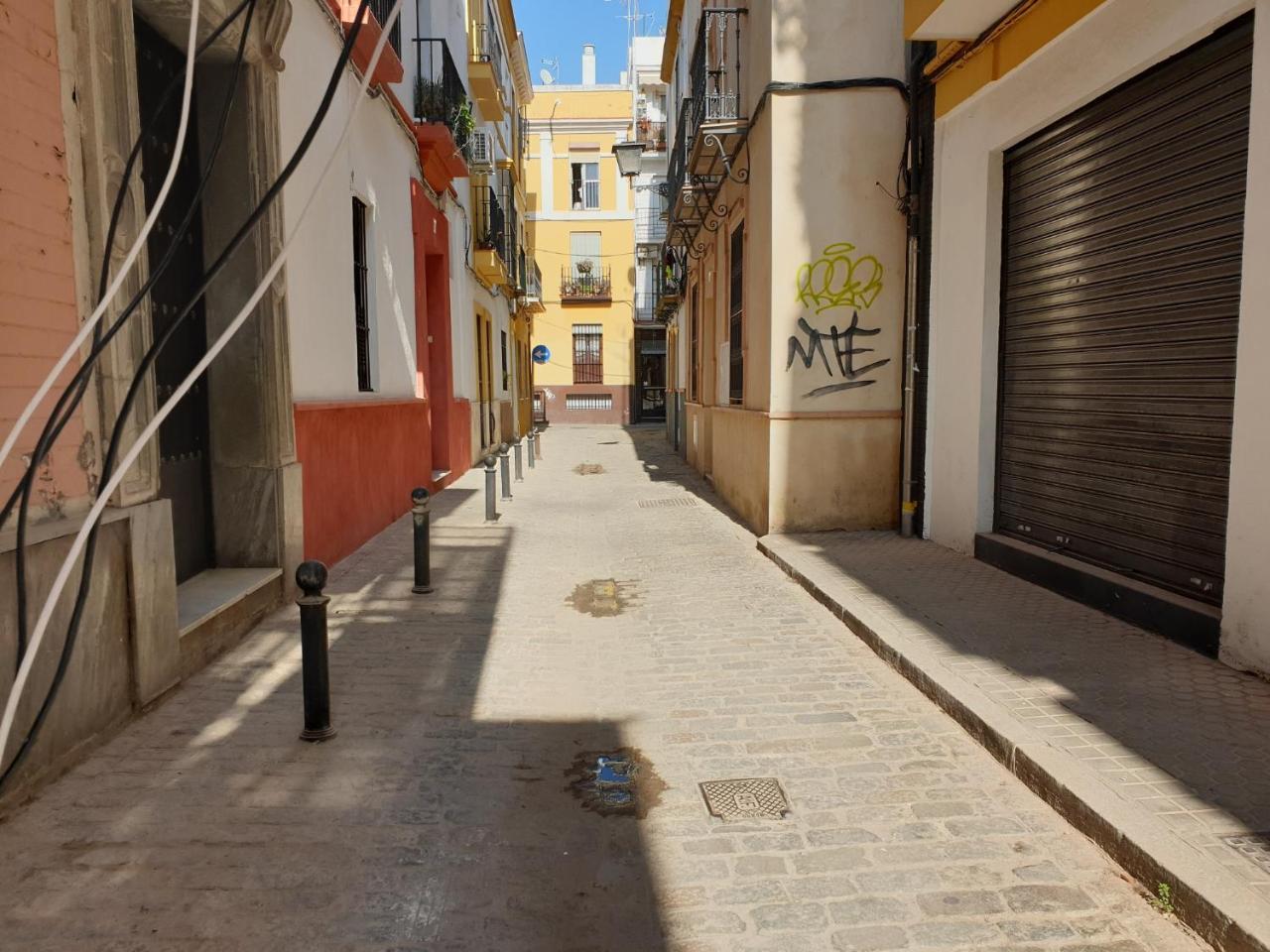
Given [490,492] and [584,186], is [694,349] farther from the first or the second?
[584,186]

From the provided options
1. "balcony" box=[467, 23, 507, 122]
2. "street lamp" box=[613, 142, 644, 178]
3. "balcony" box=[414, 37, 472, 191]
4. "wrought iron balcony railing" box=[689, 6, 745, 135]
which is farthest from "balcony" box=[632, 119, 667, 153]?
"balcony" box=[414, 37, 472, 191]

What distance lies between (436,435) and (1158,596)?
1078 cm

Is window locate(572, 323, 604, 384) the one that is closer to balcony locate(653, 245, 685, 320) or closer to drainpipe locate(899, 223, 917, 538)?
balcony locate(653, 245, 685, 320)

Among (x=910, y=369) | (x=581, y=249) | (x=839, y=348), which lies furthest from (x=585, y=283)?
(x=910, y=369)

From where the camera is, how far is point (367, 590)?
666cm

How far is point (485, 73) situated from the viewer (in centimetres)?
1562

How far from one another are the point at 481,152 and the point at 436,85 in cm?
509

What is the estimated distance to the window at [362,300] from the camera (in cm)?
886

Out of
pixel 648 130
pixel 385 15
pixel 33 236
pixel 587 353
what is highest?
pixel 648 130

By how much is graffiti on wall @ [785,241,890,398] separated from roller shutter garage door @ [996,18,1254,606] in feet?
5.26

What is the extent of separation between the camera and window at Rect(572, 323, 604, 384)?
36.0m

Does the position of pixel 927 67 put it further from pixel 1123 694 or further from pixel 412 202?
pixel 412 202

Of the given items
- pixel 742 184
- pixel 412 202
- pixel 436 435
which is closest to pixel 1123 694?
pixel 742 184

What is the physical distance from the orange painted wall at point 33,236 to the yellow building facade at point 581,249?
30148mm
